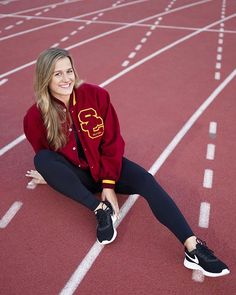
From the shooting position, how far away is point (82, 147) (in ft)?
9.36

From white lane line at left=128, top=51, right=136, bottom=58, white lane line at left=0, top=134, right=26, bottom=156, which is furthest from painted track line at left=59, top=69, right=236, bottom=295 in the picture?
white lane line at left=128, top=51, right=136, bottom=58

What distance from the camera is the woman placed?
2.54 metres

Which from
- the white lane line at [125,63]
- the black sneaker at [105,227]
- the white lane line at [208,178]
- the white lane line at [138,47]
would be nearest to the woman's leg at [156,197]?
the black sneaker at [105,227]

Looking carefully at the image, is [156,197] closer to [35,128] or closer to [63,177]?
[63,177]

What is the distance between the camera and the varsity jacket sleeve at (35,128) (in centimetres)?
271

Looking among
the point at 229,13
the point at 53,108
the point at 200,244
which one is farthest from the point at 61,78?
the point at 229,13

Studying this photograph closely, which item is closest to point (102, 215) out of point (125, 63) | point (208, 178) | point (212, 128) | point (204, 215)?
point (204, 215)

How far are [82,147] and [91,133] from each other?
15 cm

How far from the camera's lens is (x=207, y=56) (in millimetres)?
6656

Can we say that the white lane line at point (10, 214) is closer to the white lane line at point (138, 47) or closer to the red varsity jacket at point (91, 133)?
the red varsity jacket at point (91, 133)

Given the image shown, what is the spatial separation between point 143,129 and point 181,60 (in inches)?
111

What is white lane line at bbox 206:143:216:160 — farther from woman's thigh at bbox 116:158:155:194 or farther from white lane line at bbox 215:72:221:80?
white lane line at bbox 215:72:221:80

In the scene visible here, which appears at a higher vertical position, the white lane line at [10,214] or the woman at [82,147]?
the woman at [82,147]

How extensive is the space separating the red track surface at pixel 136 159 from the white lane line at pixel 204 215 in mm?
41
